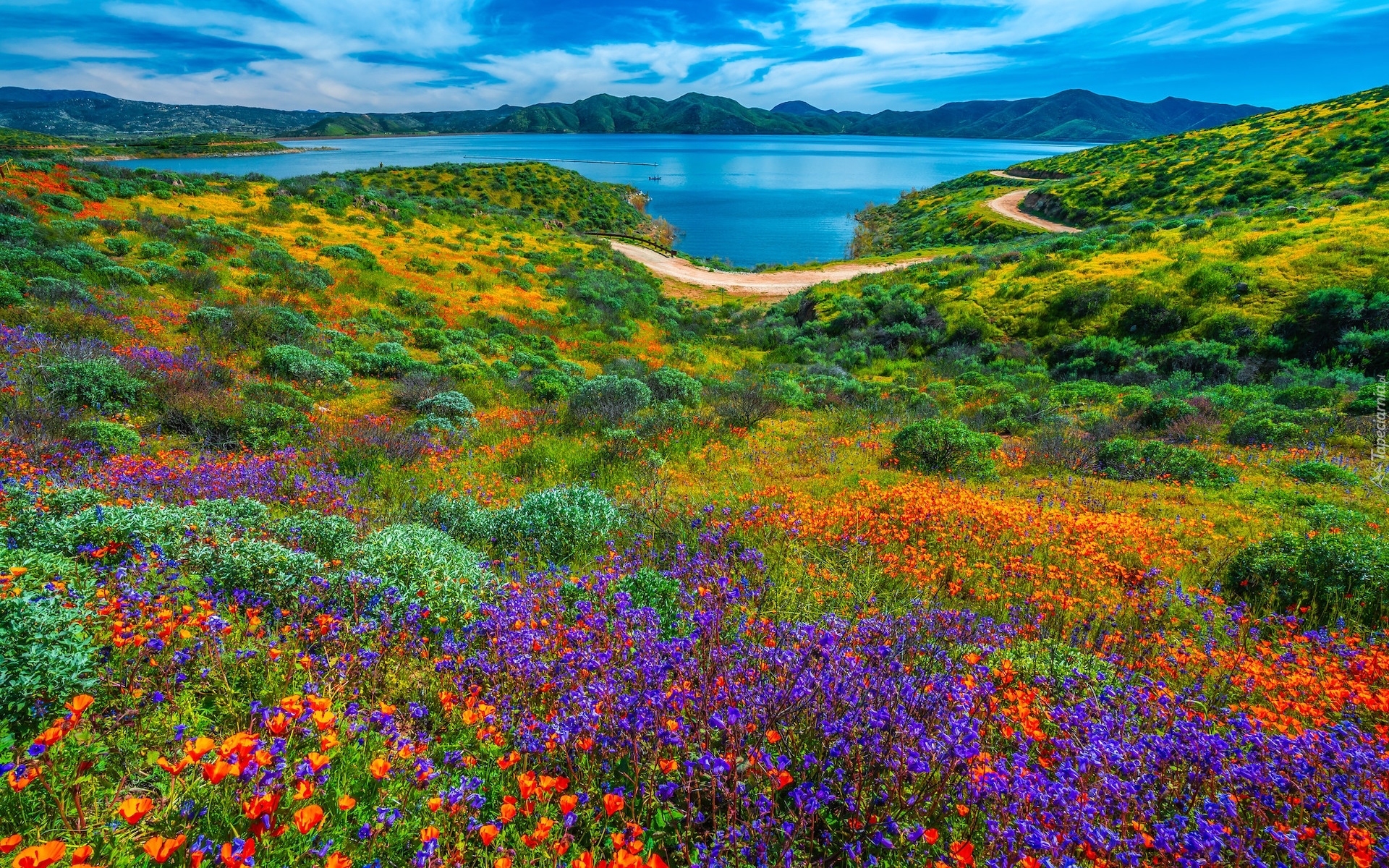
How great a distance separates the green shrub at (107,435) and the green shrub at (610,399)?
6.25 metres

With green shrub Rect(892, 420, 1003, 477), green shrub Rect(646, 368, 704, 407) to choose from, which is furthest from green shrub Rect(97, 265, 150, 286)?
green shrub Rect(892, 420, 1003, 477)

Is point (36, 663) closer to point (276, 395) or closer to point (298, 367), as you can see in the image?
point (276, 395)

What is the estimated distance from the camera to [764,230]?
67688 millimetres

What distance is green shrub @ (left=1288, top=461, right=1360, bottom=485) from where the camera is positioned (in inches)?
293

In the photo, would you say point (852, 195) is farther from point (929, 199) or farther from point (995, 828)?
point (995, 828)

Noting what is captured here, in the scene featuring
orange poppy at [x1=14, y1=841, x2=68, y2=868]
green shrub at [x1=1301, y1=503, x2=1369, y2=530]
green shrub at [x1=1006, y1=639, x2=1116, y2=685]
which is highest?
orange poppy at [x1=14, y1=841, x2=68, y2=868]

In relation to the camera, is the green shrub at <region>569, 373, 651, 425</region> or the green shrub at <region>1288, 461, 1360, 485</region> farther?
the green shrub at <region>569, 373, 651, 425</region>

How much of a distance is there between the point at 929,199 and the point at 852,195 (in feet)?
95.2

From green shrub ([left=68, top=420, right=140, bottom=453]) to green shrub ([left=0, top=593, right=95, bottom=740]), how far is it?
5708 millimetres

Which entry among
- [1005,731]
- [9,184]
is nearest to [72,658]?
[1005,731]

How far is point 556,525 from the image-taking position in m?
5.82

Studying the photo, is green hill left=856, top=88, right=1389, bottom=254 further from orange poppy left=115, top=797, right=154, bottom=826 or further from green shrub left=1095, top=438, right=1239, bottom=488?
orange poppy left=115, top=797, right=154, bottom=826

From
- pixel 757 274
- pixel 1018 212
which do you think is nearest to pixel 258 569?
pixel 757 274

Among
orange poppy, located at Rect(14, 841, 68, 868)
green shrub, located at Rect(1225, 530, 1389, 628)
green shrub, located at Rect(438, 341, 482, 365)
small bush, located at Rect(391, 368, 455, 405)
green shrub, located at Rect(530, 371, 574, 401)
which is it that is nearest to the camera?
orange poppy, located at Rect(14, 841, 68, 868)
